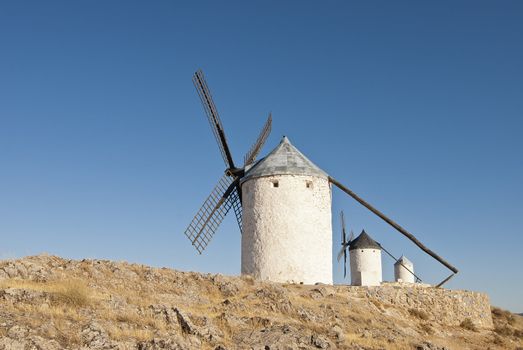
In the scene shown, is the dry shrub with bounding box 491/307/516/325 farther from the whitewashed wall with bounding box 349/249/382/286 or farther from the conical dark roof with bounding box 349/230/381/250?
the conical dark roof with bounding box 349/230/381/250

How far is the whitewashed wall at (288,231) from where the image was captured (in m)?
20.2

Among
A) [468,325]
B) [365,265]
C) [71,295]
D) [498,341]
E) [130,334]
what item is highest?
[365,265]

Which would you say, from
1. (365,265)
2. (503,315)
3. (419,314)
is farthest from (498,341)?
(365,265)

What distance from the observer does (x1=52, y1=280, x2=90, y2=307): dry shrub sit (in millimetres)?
10150

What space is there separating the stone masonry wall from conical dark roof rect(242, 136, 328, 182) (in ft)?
17.5

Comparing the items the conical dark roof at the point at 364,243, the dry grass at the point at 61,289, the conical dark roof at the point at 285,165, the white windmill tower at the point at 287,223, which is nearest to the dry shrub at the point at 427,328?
the white windmill tower at the point at 287,223

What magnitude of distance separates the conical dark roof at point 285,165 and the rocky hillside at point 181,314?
522 centimetres

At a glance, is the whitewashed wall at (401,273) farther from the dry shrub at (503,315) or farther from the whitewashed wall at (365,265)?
the dry shrub at (503,315)

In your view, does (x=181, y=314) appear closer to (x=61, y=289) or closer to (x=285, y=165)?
(x=61, y=289)

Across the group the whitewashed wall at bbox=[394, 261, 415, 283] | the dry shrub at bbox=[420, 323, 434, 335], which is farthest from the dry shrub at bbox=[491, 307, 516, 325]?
the dry shrub at bbox=[420, 323, 434, 335]

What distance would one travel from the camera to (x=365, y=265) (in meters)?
33.4

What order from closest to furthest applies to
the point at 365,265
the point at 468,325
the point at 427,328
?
the point at 427,328
the point at 468,325
the point at 365,265

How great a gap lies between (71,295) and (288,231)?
11.2 metres

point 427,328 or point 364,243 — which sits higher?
point 364,243
